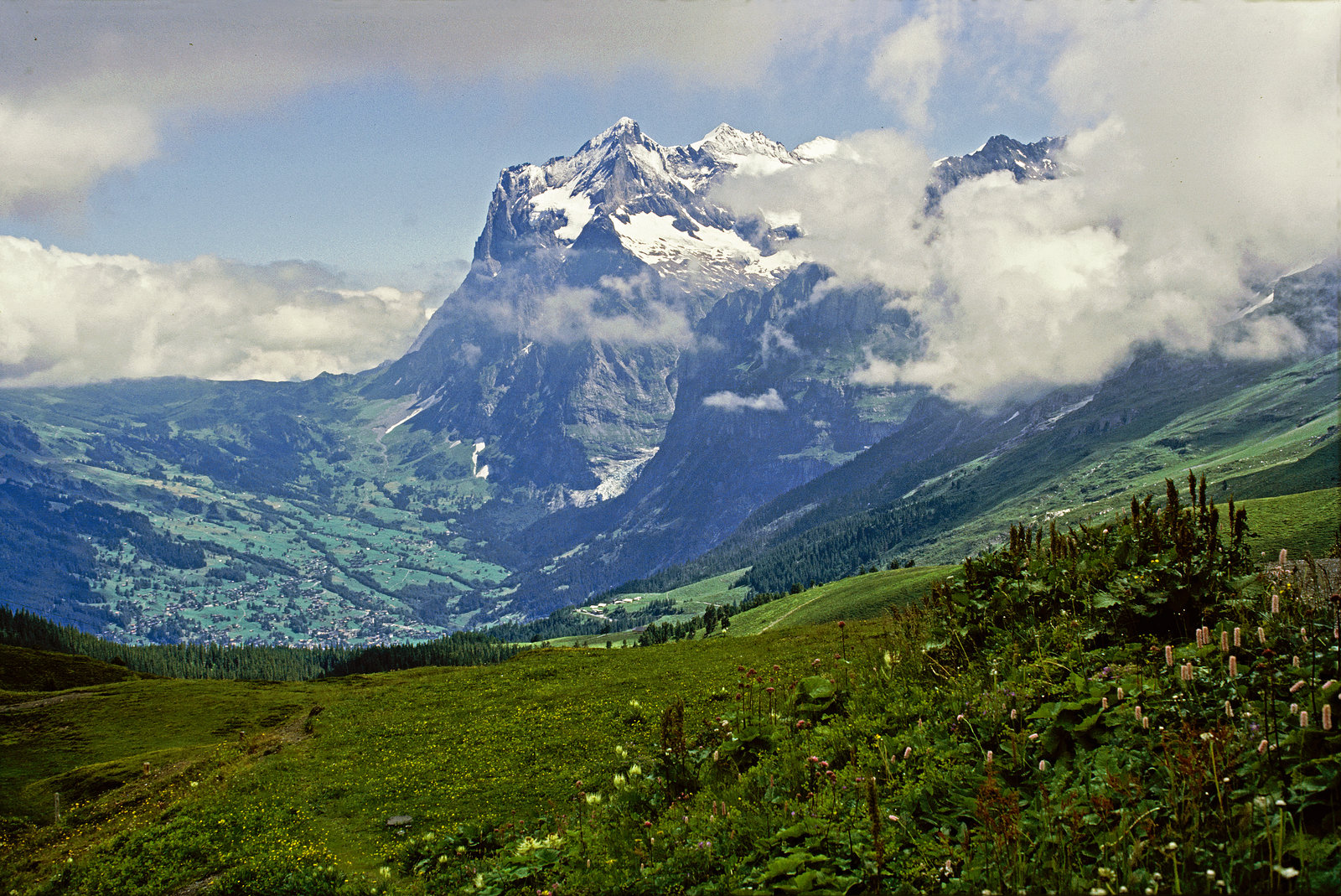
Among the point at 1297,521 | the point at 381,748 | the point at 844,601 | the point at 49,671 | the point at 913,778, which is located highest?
the point at 913,778

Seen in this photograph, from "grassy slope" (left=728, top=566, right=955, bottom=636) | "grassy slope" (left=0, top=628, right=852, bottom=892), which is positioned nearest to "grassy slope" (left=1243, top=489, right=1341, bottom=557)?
"grassy slope" (left=728, top=566, right=955, bottom=636)

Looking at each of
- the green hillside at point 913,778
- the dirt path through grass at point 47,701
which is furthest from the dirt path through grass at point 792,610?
the green hillside at point 913,778

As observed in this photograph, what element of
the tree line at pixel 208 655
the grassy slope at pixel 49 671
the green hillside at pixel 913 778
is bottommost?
the tree line at pixel 208 655

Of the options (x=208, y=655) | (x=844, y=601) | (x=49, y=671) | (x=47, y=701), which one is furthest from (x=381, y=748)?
(x=208, y=655)

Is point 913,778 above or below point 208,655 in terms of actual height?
above

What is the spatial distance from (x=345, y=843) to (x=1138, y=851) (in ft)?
65.1

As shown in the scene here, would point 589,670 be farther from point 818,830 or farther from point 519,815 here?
point 818,830

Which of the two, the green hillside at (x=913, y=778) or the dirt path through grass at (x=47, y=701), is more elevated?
the green hillside at (x=913, y=778)

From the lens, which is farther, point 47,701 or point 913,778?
point 47,701

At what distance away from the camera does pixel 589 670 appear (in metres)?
44.7

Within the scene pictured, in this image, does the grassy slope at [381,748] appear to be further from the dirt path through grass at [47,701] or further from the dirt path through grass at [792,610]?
the dirt path through grass at [792,610]

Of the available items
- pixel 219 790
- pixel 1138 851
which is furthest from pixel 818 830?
pixel 219 790

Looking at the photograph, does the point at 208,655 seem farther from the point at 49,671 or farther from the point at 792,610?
the point at 792,610

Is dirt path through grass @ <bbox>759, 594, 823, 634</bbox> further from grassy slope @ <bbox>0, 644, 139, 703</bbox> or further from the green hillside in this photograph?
the green hillside
